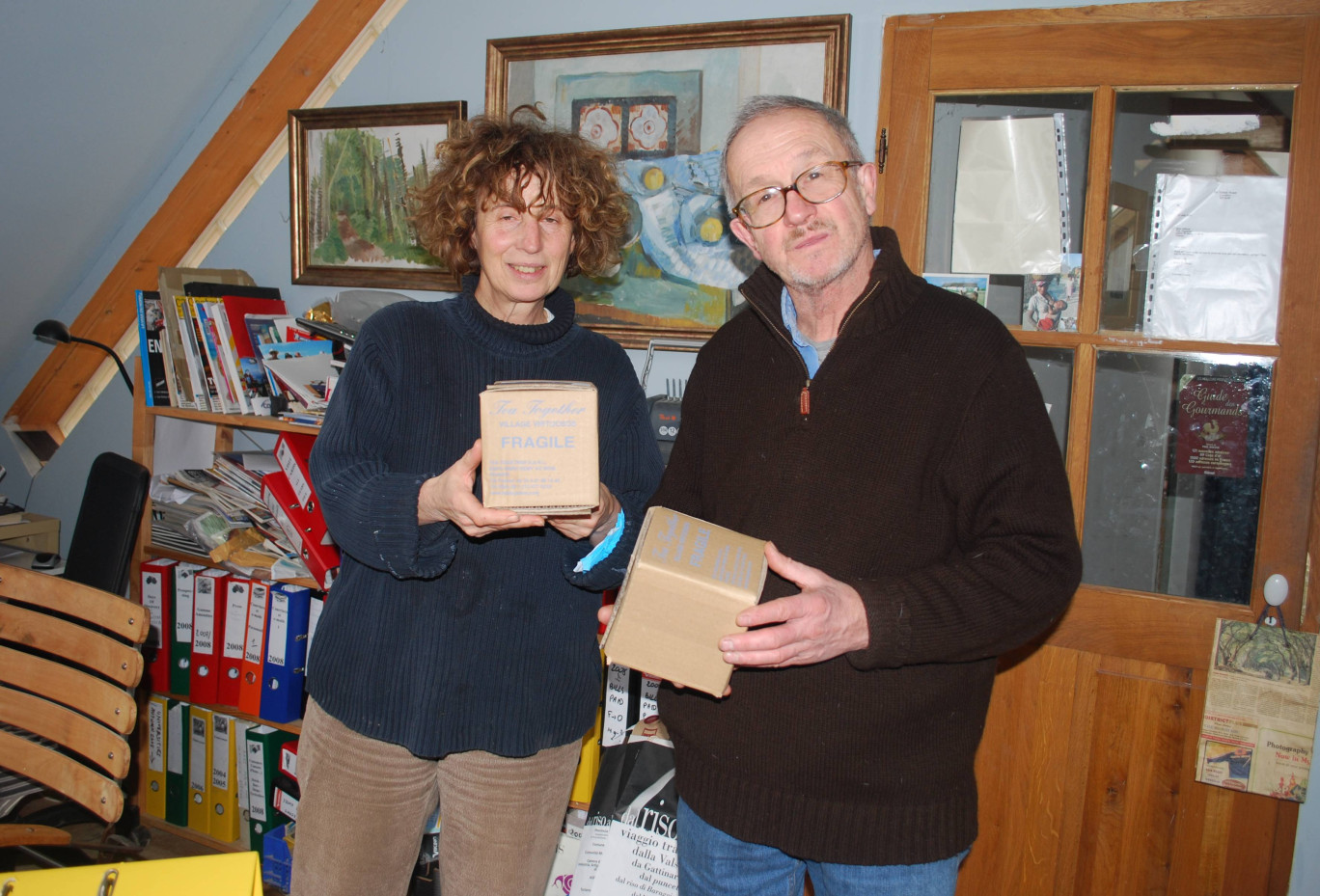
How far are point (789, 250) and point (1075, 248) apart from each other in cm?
82

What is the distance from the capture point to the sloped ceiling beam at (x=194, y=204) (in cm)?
249

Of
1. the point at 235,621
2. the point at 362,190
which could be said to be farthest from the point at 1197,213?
the point at 235,621

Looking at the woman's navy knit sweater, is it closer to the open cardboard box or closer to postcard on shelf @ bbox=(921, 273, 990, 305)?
the open cardboard box

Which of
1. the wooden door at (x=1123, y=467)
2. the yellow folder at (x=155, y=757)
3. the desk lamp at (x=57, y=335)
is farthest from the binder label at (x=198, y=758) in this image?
the wooden door at (x=1123, y=467)

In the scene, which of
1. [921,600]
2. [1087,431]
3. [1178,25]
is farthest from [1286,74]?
[921,600]

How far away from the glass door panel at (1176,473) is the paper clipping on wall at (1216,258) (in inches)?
2.7

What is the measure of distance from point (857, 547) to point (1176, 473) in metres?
0.94

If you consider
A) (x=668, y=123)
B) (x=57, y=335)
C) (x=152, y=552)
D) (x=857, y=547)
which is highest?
(x=668, y=123)

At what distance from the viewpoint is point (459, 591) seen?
→ 129 centimetres

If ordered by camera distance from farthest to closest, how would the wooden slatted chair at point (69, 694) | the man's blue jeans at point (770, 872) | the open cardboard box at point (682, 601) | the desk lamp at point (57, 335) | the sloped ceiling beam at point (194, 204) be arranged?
the desk lamp at point (57, 335), the sloped ceiling beam at point (194, 204), the wooden slatted chair at point (69, 694), the man's blue jeans at point (770, 872), the open cardboard box at point (682, 601)

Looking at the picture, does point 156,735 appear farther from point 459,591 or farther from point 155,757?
point 459,591

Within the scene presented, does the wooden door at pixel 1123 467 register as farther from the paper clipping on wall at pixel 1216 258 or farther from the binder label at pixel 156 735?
the binder label at pixel 156 735

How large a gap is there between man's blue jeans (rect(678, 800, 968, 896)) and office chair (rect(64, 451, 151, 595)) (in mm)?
1532

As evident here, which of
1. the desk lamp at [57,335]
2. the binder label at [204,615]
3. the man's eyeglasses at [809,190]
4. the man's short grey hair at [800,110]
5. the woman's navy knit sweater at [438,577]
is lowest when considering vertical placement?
the binder label at [204,615]
